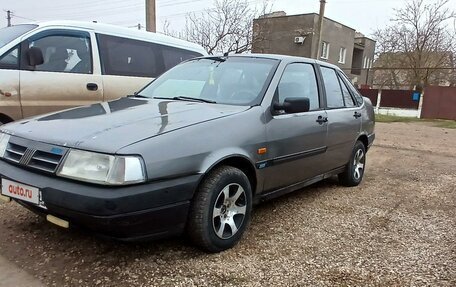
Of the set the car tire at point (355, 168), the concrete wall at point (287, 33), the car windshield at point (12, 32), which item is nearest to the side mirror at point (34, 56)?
the car windshield at point (12, 32)

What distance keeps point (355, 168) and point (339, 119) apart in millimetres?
1001

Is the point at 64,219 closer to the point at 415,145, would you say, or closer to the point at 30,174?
the point at 30,174

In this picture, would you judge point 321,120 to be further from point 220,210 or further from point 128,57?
point 128,57

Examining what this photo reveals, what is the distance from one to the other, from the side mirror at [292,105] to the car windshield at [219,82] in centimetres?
19

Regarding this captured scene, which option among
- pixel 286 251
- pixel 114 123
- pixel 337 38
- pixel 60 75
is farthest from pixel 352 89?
pixel 337 38

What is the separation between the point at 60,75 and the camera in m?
5.35

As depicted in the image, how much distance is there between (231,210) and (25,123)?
5.48ft

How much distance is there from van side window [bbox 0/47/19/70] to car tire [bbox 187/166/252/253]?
3435mm

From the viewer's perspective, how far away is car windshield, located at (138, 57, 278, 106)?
3.52m

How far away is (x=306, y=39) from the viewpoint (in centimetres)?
2919

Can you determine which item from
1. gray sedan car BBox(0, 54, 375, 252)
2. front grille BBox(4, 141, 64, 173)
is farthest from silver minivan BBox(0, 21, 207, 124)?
front grille BBox(4, 141, 64, 173)

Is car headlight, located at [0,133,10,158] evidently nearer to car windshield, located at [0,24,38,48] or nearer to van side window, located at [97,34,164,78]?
car windshield, located at [0,24,38,48]

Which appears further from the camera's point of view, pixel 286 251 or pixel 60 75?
pixel 60 75

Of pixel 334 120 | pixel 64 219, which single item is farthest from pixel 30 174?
pixel 334 120
